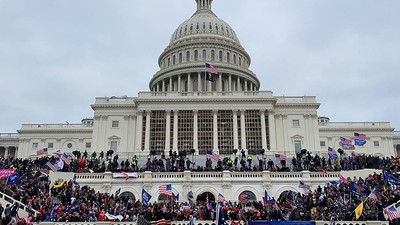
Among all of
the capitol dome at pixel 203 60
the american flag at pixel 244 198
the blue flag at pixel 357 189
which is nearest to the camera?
the blue flag at pixel 357 189

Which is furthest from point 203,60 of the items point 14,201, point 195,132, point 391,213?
point 391,213

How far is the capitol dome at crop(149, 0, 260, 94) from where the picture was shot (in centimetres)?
9662

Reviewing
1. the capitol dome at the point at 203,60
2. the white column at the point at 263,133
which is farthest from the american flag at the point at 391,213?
the capitol dome at the point at 203,60

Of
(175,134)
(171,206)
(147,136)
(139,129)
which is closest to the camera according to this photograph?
(171,206)

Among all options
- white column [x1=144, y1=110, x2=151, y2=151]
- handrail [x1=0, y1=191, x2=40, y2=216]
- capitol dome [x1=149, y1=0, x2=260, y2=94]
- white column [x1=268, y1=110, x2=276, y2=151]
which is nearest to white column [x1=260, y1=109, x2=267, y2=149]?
white column [x1=268, y1=110, x2=276, y2=151]

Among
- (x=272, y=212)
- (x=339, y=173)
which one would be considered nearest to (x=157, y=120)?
(x=339, y=173)

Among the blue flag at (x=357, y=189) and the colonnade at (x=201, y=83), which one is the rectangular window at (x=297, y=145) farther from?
the blue flag at (x=357, y=189)

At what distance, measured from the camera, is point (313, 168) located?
43781mm

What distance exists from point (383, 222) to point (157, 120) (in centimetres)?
4994

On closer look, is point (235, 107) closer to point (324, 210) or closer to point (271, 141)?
point (271, 141)

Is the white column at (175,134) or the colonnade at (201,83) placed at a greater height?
the colonnade at (201,83)

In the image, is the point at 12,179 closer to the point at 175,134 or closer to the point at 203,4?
the point at 175,134

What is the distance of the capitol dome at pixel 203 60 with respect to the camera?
3804 inches

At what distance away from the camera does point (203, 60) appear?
100m
